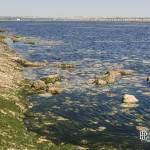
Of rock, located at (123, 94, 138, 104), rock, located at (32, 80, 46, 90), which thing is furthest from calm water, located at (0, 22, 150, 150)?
rock, located at (32, 80, 46, 90)

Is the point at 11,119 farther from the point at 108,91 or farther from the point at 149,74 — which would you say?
the point at 149,74

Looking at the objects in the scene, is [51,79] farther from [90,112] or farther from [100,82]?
[90,112]

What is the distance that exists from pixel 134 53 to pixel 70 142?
7616cm

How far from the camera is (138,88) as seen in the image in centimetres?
5378

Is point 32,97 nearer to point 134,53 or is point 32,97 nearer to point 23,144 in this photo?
point 23,144

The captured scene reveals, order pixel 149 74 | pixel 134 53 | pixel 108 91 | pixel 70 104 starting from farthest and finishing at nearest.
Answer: pixel 134 53
pixel 149 74
pixel 108 91
pixel 70 104

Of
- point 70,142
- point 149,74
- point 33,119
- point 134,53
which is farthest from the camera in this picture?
point 134,53

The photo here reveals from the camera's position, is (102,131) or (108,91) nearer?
(102,131)

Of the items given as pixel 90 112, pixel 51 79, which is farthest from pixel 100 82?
pixel 90 112

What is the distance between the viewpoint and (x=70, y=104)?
44344 millimetres

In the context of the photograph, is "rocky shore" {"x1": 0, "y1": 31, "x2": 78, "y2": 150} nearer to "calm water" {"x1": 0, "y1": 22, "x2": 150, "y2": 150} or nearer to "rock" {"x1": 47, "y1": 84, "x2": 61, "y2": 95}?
"calm water" {"x1": 0, "y1": 22, "x2": 150, "y2": 150}

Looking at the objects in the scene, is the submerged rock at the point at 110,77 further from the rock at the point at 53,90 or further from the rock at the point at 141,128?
the rock at the point at 141,128

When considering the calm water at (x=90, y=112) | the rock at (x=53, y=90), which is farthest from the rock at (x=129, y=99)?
the rock at (x=53, y=90)

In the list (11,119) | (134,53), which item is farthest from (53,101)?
(134,53)
